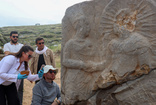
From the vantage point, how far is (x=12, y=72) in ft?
9.82

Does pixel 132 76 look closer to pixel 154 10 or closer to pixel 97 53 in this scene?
pixel 97 53

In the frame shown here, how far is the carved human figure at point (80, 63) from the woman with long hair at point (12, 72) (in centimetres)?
72

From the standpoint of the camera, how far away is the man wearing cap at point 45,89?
2.92 m

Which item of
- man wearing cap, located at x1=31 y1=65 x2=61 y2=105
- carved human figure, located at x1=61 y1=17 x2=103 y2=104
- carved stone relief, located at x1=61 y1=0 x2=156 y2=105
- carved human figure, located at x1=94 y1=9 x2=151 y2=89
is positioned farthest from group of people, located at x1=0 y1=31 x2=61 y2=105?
carved human figure, located at x1=94 y1=9 x2=151 y2=89

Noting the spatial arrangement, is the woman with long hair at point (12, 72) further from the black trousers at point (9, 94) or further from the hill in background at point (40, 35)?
the hill in background at point (40, 35)

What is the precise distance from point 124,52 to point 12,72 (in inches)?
85.2

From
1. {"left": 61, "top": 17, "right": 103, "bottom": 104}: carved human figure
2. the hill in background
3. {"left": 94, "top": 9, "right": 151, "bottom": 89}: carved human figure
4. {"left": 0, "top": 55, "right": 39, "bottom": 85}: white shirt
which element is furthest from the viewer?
the hill in background

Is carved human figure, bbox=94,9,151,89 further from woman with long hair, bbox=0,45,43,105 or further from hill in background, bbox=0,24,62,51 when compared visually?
hill in background, bbox=0,24,62,51

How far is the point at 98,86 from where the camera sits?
2664 mm

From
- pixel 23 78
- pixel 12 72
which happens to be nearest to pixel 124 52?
pixel 23 78

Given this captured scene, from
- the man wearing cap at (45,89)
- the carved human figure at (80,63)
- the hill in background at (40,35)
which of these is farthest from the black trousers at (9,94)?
the hill in background at (40,35)

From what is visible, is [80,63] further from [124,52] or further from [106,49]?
[124,52]

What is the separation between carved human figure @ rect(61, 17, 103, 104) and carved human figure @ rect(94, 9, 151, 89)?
269 mm

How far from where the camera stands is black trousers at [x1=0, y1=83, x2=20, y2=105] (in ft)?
10.4
